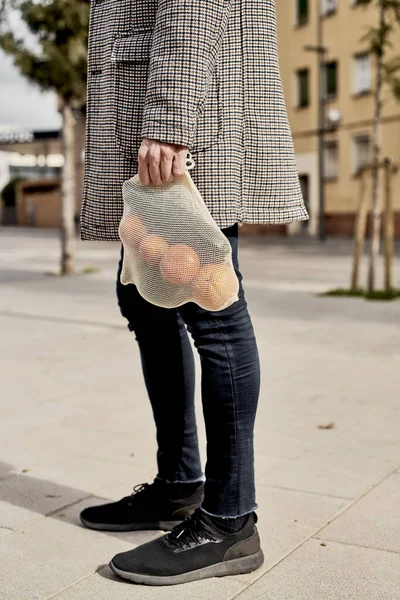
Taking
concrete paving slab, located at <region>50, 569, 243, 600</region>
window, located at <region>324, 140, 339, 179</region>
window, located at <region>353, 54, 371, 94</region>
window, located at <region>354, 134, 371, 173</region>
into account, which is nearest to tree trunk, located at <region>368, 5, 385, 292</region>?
concrete paving slab, located at <region>50, 569, 243, 600</region>

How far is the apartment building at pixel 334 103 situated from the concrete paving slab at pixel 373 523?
27460 millimetres

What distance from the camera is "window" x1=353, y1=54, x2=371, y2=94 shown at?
105 feet

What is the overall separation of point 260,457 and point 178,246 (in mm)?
1588

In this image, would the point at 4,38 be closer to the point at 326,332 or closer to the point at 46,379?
the point at 326,332

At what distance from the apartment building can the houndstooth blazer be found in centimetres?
2802

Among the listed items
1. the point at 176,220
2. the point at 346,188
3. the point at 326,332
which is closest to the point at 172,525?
the point at 176,220

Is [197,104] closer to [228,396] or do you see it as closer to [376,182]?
[228,396]

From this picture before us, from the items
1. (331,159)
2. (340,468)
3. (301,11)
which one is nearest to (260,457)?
(340,468)

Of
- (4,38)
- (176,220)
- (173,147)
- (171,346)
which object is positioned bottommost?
(171,346)

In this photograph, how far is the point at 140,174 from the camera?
7.79 feet

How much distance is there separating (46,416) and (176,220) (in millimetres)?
2314

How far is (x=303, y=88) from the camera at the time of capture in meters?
34.7

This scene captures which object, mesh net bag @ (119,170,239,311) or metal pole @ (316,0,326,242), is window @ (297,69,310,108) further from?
mesh net bag @ (119,170,239,311)

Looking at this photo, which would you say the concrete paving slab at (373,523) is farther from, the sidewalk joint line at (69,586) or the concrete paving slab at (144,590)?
the sidewalk joint line at (69,586)
